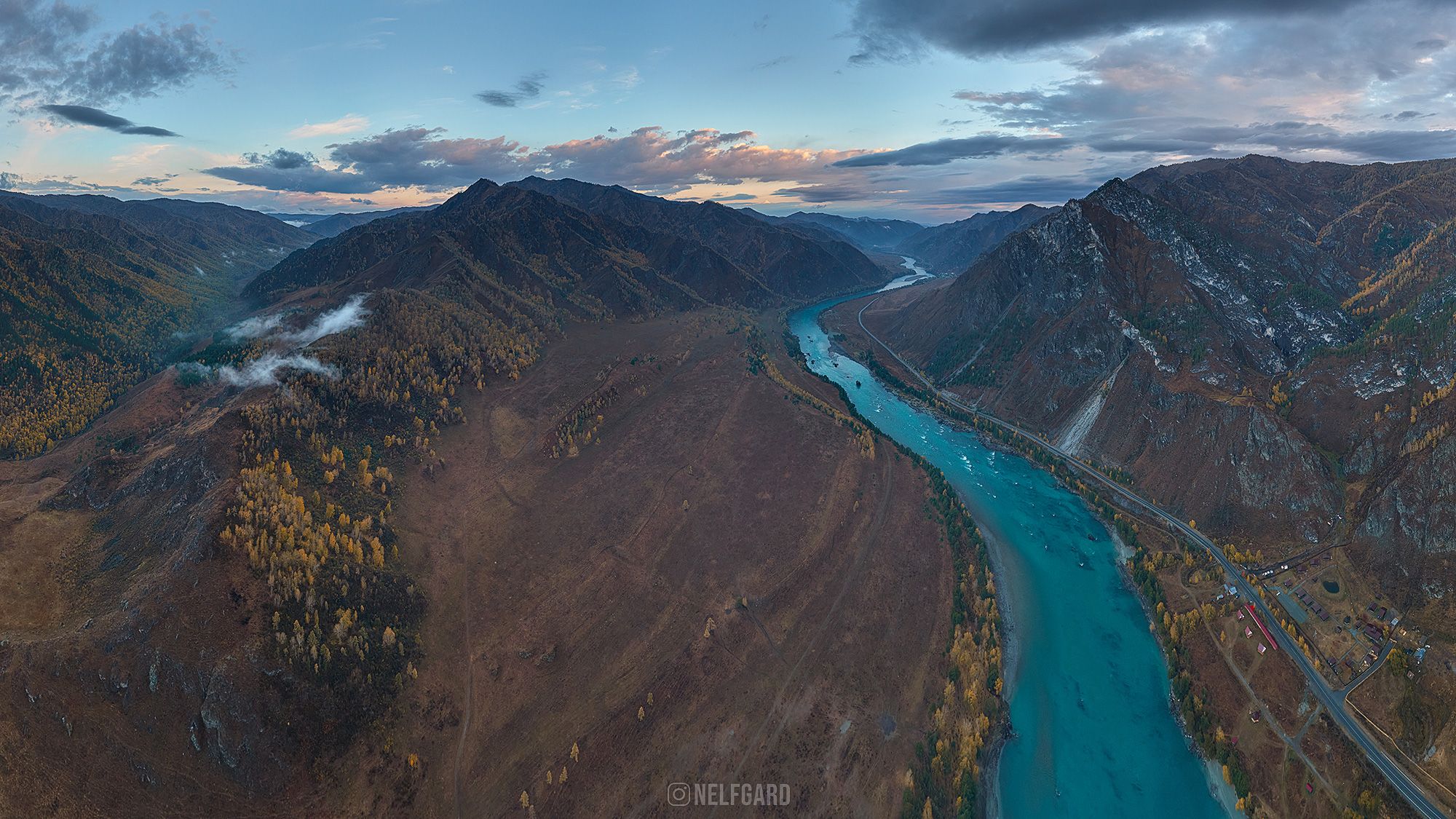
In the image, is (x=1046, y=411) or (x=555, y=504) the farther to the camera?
(x=1046, y=411)

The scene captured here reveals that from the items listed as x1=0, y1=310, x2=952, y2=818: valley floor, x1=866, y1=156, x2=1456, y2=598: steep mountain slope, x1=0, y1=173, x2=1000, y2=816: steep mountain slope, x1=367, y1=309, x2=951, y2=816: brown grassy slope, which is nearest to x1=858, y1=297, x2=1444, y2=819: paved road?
x1=866, y1=156, x2=1456, y2=598: steep mountain slope

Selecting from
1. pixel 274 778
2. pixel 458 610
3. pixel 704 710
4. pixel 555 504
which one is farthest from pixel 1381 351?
pixel 274 778

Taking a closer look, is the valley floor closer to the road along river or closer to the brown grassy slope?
the brown grassy slope

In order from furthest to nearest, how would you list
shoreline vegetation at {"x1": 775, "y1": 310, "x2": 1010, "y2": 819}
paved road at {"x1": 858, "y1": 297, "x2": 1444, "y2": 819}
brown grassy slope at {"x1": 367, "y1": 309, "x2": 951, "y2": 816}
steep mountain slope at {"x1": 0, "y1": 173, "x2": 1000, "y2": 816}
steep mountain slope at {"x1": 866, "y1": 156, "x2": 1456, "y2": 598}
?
1. steep mountain slope at {"x1": 866, "y1": 156, "x2": 1456, "y2": 598}
2. brown grassy slope at {"x1": 367, "y1": 309, "x2": 951, "y2": 816}
3. shoreline vegetation at {"x1": 775, "y1": 310, "x2": 1010, "y2": 819}
4. paved road at {"x1": 858, "y1": 297, "x2": 1444, "y2": 819}
5. steep mountain slope at {"x1": 0, "y1": 173, "x2": 1000, "y2": 816}

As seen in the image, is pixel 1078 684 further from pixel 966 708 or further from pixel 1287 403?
pixel 1287 403

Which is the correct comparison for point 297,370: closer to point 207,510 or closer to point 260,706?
point 207,510

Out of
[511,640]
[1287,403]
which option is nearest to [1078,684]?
[511,640]
